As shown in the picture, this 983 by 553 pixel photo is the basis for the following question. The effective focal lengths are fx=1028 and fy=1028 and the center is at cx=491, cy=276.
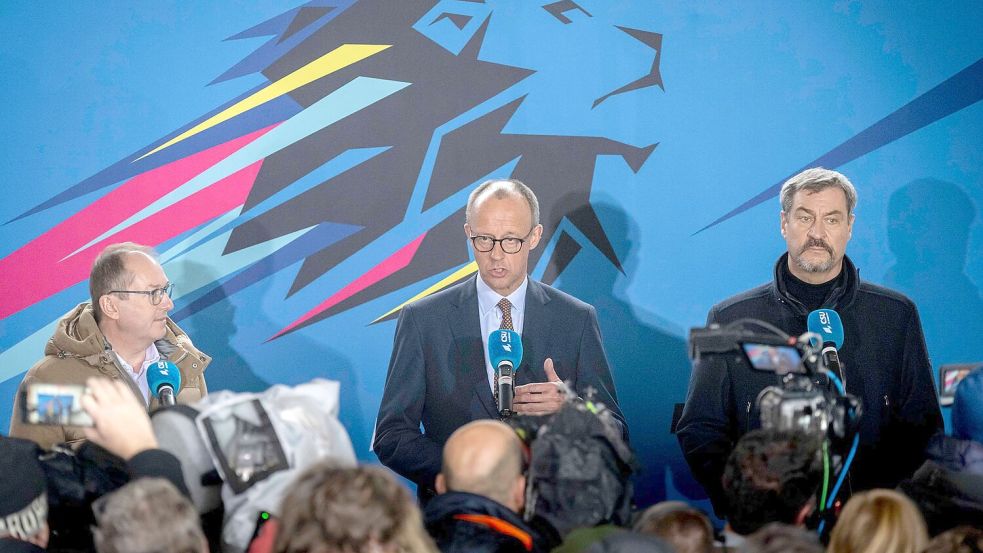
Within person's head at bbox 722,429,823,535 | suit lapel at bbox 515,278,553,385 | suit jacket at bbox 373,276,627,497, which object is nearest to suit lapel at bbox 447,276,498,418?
suit jacket at bbox 373,276,627,497

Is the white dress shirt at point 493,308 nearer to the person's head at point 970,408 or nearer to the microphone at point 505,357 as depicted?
the microphone at point 505,357

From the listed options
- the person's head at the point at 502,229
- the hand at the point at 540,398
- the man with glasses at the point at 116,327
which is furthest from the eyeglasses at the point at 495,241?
the man with glasses at the point at 116,327

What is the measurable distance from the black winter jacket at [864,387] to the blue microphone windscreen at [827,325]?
29cm

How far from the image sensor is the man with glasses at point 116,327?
12.1ft

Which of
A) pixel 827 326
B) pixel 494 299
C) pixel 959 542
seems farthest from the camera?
pixel 494 299

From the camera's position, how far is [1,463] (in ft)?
7.88

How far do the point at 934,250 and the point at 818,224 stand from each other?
138cm

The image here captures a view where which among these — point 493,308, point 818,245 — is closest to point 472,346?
point 493,308

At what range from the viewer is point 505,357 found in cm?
335

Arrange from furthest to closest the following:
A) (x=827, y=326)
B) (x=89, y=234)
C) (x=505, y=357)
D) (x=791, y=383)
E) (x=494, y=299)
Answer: (x=89, y=234) < (x=494, y=299) < (x=827, y=326) < (x=505, y=357) < (x=791, y=383)

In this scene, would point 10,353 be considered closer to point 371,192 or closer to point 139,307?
point 139,307

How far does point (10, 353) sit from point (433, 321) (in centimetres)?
205

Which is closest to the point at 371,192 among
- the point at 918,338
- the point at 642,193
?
the point at 642,193

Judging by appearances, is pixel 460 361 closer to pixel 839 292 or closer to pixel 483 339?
pixel 483 339
